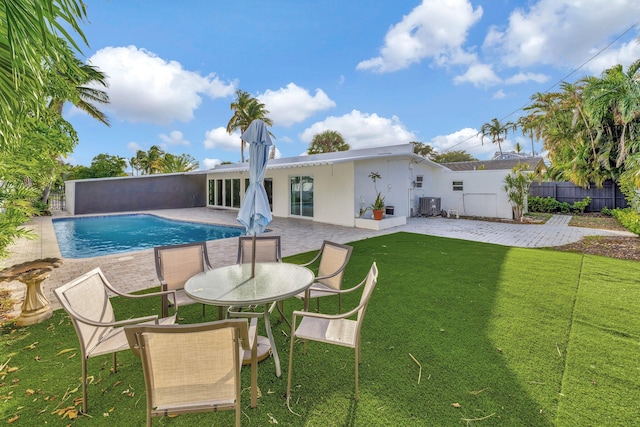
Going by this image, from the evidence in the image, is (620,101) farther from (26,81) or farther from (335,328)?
(26,81)

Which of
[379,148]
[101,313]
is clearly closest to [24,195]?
[101,313]

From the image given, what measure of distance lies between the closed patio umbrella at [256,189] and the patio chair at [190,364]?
1.74 m

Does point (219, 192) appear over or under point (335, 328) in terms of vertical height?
over

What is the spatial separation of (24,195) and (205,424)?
4519mm

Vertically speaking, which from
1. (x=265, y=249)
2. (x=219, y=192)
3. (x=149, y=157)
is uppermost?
(x=149, y=157)

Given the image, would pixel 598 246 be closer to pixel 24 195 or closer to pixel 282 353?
pixel 282 353

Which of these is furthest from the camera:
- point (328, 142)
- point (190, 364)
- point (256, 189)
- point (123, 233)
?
point (328, 142)

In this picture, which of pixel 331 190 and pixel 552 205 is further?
pixel 552 205

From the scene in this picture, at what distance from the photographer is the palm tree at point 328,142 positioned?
42.8 m

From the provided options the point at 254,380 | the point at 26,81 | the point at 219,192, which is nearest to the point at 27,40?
the point at 26,81

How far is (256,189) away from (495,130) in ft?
160

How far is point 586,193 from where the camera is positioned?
56.6 ft

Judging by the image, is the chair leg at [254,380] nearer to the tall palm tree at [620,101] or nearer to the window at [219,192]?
the tall palm tree at [620,101]

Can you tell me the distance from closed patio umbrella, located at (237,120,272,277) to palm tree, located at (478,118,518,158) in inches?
1866
